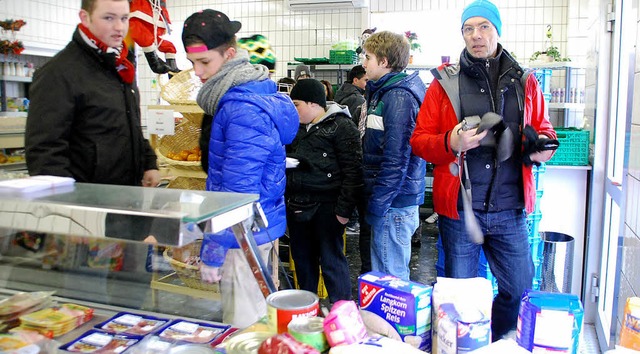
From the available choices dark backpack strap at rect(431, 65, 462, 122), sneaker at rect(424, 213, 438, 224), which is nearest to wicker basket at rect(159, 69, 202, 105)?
dark backpack strap at rect(431, 65, 462, 122)

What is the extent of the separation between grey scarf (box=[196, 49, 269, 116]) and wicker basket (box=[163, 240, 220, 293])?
616 mm

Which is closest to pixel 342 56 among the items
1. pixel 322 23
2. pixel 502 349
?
pixel 322 23

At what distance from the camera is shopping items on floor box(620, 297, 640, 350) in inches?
53.2

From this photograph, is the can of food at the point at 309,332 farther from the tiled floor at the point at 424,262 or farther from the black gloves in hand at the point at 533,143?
the tiled floor at the point at 424,262

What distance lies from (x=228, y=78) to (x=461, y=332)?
1428mm

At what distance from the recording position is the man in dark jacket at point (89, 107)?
6.85ft

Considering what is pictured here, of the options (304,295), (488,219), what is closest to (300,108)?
(488,219)

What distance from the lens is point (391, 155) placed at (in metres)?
2.92

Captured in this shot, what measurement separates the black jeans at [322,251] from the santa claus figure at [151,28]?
1.70 metres

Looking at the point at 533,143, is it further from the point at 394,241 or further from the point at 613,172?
the point at 613,172

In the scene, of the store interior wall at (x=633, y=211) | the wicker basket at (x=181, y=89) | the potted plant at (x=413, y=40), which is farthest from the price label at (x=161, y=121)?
the potted plant at (x=413, y=40)

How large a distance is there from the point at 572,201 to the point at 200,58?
3.13 meters

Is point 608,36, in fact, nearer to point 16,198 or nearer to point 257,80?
point 257,80

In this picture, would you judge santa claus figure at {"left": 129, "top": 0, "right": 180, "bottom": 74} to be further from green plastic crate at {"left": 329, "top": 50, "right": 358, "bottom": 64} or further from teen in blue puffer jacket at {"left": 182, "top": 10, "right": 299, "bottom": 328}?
green plastic crate at {"left": 329, "top": 50, "right": 358, "bottom": 64}
